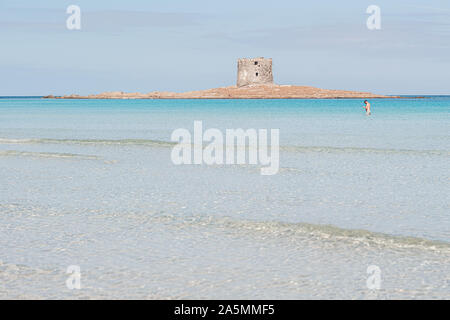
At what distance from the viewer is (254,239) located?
8.84 m

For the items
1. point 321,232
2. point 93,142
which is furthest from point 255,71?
point 321,232

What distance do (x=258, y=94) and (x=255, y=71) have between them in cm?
516

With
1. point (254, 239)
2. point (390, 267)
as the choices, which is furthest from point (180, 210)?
point (390, 267)

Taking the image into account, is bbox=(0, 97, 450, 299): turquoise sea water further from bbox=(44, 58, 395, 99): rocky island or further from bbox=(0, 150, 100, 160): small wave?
bbox=(44, 58, 395, 99): rocky island

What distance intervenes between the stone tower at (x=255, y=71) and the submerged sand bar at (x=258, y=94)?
4.29 ft

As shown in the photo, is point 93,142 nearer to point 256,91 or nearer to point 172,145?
point 172,145

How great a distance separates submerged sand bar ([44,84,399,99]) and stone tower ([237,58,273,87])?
131 cm

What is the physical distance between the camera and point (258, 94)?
12988 centimetres

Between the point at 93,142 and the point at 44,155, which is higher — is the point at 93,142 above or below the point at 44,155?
above

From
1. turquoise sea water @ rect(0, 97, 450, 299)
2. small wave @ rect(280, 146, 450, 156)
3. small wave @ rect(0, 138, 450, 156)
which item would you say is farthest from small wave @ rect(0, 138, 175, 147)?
turquoise sea water @ rect(0, 97, 450, 299)

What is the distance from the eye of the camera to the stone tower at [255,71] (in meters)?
128

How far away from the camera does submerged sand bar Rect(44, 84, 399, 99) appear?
131 m
